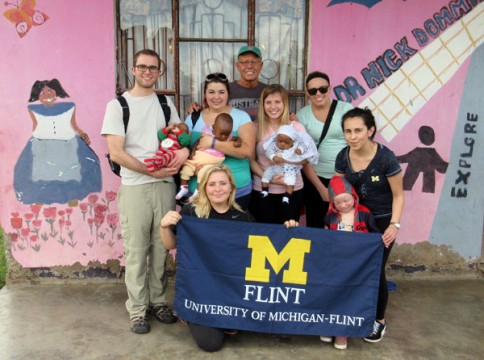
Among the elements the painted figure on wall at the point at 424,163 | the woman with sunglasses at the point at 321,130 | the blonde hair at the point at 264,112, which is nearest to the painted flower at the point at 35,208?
the blonde hair at the point at 264,112

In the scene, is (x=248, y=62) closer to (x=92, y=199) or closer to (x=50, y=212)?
(x=92, y=199)

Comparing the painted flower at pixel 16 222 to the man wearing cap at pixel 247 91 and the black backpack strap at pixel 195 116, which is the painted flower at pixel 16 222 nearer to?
the black backpack strap at pixel 195 116

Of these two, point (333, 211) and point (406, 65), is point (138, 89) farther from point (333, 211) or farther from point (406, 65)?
point (406, 65)

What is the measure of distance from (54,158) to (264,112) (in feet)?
6.80

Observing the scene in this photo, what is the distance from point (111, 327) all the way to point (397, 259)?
9.62ft

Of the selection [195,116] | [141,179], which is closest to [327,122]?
[195,116]

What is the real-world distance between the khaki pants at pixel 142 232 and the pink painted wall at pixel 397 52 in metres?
2.02

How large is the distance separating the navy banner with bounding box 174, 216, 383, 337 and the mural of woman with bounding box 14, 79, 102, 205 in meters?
1.60

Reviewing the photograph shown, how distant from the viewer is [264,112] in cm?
387

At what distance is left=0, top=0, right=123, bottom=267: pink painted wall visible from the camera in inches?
170

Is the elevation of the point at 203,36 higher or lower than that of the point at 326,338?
higher

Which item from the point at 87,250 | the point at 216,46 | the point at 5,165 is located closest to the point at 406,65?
the point at 216,46

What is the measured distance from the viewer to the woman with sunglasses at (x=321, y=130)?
3.87 meters

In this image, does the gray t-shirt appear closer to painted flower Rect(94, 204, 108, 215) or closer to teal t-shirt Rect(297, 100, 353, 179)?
teal t-shirt Rect(297, 100, 353, 179)
